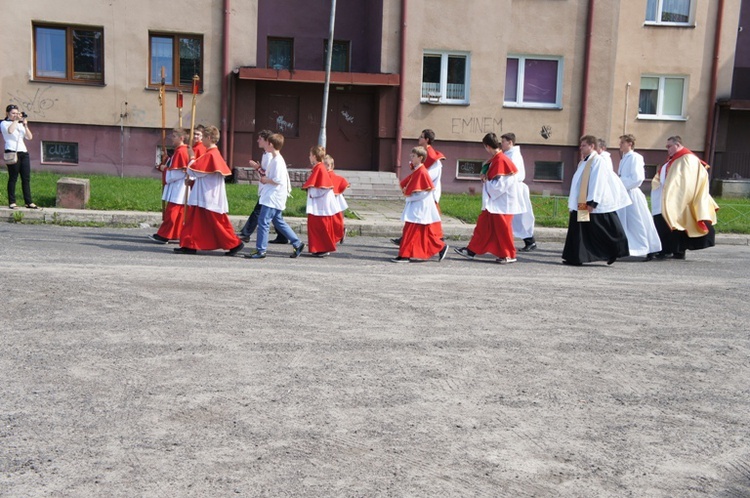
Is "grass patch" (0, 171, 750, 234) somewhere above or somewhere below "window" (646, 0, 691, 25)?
below

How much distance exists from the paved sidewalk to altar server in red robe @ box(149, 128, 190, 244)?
7.61ft

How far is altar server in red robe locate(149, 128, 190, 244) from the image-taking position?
12935 millimetres

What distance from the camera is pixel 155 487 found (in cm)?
427

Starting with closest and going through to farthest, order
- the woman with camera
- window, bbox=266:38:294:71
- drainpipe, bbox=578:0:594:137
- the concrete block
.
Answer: the woman with camera
the concrete block
drainpipe, bbox=578:0:594:137
window, bbox=266:38:294:71

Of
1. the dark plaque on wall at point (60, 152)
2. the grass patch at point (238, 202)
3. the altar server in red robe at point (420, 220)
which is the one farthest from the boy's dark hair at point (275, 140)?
the dark plaque on wall at point (60, 152)

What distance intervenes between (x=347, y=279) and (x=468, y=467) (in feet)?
18.1

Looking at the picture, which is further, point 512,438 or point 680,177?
point 680,177

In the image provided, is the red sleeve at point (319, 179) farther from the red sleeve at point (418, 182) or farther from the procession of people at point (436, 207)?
the red sleeve at point (418, 182)

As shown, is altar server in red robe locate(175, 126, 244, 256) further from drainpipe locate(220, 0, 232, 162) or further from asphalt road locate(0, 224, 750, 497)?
drainpipe locate(220, 0, 232, 162)

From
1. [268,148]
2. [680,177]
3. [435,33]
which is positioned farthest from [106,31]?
[680,177]

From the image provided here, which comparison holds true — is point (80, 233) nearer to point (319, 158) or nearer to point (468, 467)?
point (319, 158)

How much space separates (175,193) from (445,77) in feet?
41.7

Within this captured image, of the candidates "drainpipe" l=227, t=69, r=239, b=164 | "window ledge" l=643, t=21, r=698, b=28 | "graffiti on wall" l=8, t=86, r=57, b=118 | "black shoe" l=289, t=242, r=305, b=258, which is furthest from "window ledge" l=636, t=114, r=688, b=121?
"black shoe" l=289, t=242, r=305, b=258

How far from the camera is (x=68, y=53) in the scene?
22812 mm
